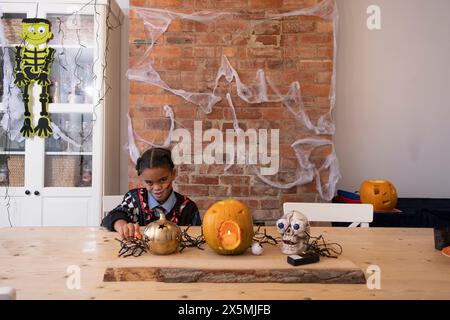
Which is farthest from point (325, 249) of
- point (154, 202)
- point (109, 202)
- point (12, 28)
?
point (12, 28)

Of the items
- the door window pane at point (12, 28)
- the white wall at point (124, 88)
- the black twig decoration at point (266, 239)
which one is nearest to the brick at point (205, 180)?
the white wall at point (124, 88)

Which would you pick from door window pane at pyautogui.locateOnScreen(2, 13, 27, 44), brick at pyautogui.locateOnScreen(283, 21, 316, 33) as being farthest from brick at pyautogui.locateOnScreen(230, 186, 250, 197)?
door window pane at pyautogui.locateOnScreen(2, 13, 27, 44)

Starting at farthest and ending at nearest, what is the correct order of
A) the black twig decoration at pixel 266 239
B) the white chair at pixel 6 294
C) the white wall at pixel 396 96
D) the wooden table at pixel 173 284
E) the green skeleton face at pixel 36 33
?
the white wall at pixel 396 96 < the green skeleton face at pixel 36 33 < the black twig decoration at pixel 266 239 < the wooden table at pixel 173 284 < the white chair at pixel 6 294

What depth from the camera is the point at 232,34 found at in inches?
102

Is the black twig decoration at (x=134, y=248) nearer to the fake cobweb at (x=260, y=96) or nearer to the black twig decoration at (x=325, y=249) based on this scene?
the black twig decoration at (x=325, y=249)

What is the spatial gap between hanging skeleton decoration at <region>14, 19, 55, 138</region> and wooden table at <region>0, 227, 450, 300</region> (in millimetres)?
1242

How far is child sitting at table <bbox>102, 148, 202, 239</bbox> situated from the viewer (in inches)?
63.7

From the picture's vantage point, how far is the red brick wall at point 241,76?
259 cm

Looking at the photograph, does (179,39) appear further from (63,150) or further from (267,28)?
(63,150)

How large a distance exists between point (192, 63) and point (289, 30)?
68 cm

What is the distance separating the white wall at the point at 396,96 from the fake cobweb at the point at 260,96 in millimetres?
344

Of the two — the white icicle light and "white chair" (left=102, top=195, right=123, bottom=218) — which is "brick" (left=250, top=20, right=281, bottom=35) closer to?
"white chair" (left=102, top=195, right=123, bottom=218)

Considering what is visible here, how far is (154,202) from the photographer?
5.54 feet
